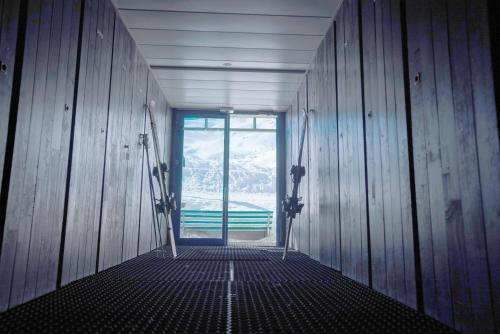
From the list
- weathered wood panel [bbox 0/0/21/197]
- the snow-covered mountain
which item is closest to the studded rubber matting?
weathered wood panel [bbox 0/0/21/197]

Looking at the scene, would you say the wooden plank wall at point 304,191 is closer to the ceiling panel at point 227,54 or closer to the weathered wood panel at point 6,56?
the ceiling panel at point 227,54

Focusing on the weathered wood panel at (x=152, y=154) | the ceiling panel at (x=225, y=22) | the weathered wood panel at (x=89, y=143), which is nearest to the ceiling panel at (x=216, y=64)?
the weathered wood panel at (x=152, y=154)

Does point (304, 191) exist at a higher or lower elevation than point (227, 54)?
lower

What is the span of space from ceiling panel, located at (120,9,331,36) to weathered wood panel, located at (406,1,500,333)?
1926mm

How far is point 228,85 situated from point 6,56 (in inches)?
156

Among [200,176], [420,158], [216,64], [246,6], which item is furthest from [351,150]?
[200,176]

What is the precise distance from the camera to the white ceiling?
11.0 feet

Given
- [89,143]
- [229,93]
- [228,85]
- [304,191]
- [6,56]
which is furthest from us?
[229,93]

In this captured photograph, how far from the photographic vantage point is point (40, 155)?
6.69ft

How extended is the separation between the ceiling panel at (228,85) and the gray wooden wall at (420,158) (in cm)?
218

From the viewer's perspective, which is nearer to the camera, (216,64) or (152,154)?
(216,64)

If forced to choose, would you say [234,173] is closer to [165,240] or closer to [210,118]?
[210,118]

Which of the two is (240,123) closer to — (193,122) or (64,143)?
(193,122)

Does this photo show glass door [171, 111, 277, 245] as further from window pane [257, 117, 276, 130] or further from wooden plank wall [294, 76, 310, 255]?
wooden plank wall [294, 76, 310, 255]
